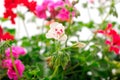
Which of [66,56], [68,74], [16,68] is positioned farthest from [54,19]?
[66,56]

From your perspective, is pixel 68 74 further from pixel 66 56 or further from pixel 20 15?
pixel 66 56

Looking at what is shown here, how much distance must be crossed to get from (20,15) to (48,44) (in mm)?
158

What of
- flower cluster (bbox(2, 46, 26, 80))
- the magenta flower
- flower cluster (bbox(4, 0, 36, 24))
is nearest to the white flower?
flower cluster (bbox(2, 46, 26, 80))

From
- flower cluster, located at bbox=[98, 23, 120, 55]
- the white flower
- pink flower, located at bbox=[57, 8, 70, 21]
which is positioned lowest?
flower cluster, located at bbox=[98, 23, 120, 55]

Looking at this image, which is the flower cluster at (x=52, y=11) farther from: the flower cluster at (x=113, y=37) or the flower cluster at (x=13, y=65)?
the flower cluster at (x=13, y=65)

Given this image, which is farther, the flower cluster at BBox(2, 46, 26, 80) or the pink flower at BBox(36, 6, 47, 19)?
the pink flower at BBox(36, 6, 47, 19)

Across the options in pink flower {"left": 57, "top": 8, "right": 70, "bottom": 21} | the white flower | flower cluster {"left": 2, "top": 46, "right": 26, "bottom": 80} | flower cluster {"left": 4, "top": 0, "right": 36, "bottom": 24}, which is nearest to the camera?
the white flower

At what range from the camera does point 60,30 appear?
Result: 2.69ft

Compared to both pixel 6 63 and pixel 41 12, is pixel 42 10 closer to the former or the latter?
pixel 41 12

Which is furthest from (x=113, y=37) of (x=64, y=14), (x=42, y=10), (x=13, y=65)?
(x=13, y=65)

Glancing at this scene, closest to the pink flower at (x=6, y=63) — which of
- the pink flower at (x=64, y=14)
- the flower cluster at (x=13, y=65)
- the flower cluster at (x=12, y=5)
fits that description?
the flower cluster at (x=13, y=65)

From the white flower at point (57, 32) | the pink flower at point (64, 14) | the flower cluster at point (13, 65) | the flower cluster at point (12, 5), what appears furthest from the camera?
the pink flower at point (64, 14)

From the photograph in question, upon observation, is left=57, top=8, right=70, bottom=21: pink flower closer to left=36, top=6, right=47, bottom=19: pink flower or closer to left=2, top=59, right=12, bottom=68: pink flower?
left=36, top=6, right=47, bottom=19: pink flower

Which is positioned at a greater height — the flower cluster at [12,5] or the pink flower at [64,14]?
the flower cluster at [12,5]
